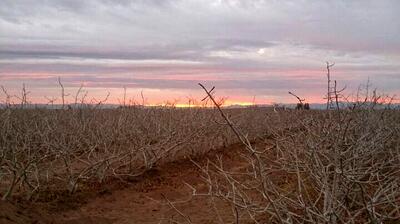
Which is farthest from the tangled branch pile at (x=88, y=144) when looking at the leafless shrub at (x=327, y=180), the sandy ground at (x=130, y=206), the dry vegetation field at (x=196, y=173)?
the leafless shrub at (x=327, y=180)

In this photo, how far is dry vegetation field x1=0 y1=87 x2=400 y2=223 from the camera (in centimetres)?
533

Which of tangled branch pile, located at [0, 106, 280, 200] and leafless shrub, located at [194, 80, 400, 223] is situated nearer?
leafless shrub, located at [194, 80, 400, 223]

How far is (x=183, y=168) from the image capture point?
1372cm

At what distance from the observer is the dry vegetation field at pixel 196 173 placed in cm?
533

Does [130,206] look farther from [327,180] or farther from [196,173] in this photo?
[327,180]

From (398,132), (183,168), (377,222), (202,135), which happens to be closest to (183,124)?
(202,135)

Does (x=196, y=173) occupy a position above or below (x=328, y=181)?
below

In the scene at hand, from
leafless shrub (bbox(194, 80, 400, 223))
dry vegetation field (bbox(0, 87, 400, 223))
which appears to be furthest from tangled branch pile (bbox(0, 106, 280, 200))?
leafless shrub (bbox(194, 80, 400, 223))

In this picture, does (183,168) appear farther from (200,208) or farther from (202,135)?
(200,208)

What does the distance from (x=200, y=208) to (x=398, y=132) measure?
390 cm

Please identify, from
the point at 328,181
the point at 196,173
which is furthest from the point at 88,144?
the point at 328,181

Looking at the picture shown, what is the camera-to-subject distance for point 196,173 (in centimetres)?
1310

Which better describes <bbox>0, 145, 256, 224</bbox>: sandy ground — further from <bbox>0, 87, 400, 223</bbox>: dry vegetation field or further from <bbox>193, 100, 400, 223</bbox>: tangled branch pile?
<bbox>193, 100, 400, 223</bbox>: tangled branch pile

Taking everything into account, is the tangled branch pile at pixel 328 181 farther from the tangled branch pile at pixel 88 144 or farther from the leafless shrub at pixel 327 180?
the tangled branch pile at pixel 88 144
